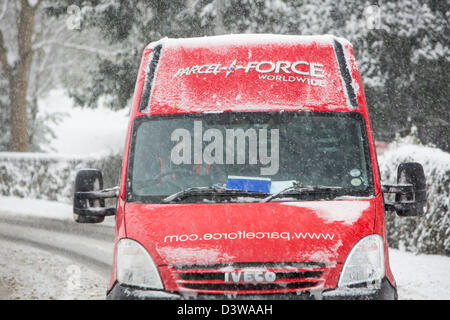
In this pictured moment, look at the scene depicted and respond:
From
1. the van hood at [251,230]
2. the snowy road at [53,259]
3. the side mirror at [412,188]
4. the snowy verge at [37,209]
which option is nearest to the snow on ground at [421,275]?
the side mirror at [412,188]

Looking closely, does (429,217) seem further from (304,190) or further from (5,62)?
(5,62)

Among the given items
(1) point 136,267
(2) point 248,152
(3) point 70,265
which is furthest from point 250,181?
(3) point 70,265

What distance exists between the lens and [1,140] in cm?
2602

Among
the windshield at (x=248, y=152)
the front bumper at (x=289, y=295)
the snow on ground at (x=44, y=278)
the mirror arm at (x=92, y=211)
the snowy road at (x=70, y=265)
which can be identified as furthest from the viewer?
the snowy road at (x=70, y=265)

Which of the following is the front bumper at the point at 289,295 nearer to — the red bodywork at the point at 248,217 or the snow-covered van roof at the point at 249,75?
the red bodywork at the point at 248,217

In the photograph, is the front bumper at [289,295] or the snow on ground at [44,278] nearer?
the front bumper at [289,295]

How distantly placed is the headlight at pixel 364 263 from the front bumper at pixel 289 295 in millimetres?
67

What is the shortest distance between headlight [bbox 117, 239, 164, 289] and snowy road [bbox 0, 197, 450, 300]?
319 centimetres

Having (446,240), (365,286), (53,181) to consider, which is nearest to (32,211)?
(53,181)

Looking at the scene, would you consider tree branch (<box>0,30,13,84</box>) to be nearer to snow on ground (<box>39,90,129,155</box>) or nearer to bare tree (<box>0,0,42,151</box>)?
bare tree (<box>0,0,42,151</box>)

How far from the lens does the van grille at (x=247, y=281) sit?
4.41 m

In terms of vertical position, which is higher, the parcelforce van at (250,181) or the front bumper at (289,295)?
the parcelforce van at (250,181)

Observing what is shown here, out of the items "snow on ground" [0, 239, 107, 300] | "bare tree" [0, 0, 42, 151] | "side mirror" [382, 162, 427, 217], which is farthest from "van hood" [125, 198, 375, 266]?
"bare tree" [0, 0, 42, 151]
